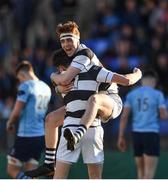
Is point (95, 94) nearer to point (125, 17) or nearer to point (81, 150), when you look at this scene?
point (81, 150)

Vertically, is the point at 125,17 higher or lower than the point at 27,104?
higher

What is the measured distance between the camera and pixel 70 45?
1169 cm

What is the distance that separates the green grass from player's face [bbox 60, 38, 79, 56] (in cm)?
481

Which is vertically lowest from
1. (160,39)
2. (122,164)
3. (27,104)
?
(122,164)

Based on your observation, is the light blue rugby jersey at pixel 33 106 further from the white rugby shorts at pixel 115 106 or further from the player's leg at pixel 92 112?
the player's leg at pixel 92 112

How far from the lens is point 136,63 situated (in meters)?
20.0

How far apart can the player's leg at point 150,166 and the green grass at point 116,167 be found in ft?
4.00

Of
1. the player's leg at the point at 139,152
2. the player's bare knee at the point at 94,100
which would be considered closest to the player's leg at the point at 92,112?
the player's bare knee at the point at 94,100

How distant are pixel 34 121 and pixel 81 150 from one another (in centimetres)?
289

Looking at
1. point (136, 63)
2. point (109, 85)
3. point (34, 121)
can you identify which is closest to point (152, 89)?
point (34, 121)

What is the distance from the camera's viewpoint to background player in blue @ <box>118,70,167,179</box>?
14812 millimetres

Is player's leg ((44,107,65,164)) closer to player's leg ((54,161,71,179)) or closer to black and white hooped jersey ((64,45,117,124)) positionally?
black and white hooped jersey ((64,45,117,124))

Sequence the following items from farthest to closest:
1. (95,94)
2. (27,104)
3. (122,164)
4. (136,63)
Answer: (136,63) < (122,164) < (27,104) < (95,94)

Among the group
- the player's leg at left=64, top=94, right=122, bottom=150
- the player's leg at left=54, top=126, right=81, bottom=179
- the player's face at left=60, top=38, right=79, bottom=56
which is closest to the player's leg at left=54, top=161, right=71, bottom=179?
the player's leg at left=54, top=126, right=81, bottom=179
